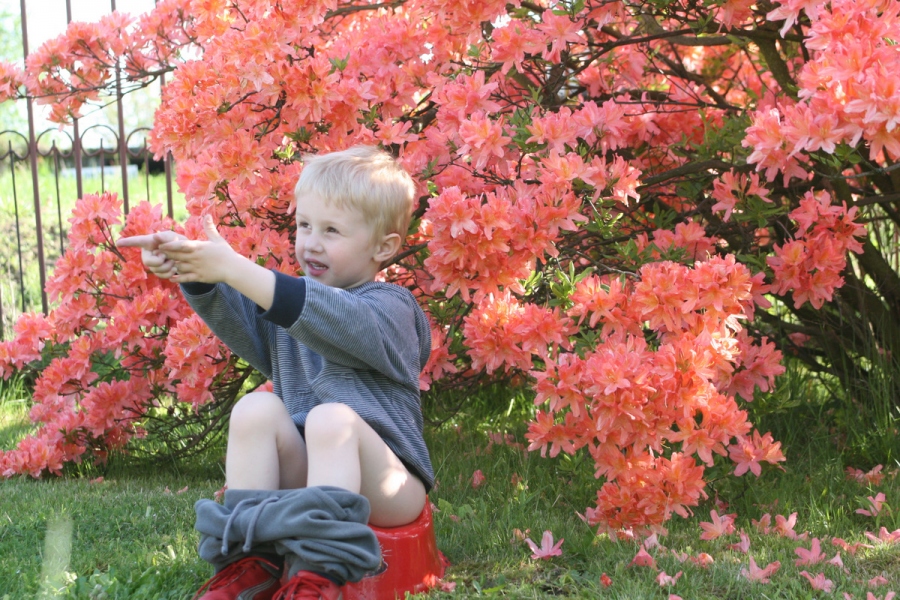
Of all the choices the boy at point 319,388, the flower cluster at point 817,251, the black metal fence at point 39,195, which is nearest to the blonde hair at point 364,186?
the boy at point 319,388

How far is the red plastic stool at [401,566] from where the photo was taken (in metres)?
2.02

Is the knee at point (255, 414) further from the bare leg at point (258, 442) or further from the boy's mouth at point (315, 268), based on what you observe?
the boy's mouth at point (315, 268)

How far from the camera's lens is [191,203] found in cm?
289

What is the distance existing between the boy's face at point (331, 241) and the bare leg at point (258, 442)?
1.16 feet

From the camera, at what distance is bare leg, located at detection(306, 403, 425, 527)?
194 cm

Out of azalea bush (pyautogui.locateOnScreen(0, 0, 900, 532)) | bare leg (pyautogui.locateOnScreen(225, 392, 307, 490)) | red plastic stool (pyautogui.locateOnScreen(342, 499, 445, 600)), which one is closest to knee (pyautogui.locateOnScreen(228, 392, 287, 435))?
bare leg (pyautogui.locateOnScreen(225, 392, 307, 490))

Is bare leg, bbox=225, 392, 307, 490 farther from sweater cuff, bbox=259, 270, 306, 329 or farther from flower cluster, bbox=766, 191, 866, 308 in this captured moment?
flower cluster, bbox=766, 191, 866, 308

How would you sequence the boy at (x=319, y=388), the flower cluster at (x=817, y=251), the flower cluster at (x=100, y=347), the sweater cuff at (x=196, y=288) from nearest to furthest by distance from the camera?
the boy at (x=319, y=388)
the sweater cuff at (x=196, y=288)
the flower cluster at (x=817, y=251)
the flower cluster at (x=100, y=347)

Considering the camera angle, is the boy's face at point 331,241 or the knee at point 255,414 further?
the boy's face at point 331,241

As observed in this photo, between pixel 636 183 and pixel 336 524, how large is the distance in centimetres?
119

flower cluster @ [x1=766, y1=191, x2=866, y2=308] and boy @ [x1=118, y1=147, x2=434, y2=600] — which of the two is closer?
boy @ [x1=118, y1=147, x2=434, y2=600]

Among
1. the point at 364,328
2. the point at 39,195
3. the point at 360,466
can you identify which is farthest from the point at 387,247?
the point at 39,195

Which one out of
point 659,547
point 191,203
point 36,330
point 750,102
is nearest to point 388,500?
point 659,547

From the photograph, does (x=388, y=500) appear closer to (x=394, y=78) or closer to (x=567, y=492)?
(x=567, y=492)
